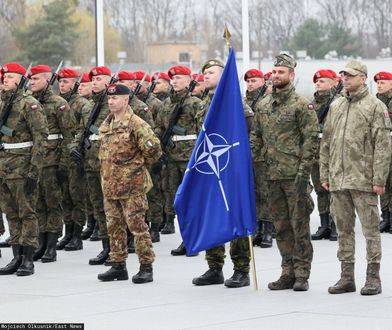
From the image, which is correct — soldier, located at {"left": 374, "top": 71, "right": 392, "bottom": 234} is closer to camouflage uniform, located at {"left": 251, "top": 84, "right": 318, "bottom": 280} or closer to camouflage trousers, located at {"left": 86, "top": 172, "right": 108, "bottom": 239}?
camouflage trousers, located at {"left": 86, "top": 172, "right": 108, "bottom": 239}

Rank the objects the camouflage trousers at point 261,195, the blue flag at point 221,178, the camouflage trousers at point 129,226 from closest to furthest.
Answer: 1. the blue flag at point 221,178
2. the camouflage trousers at point 129,226
3. the camouflage trousers at point 261,195

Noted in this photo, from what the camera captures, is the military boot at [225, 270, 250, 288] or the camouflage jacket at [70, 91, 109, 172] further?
the camouflage jacket at [70, 91, 109, 172]

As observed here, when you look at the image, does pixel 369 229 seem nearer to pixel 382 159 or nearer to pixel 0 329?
pixel 382 159

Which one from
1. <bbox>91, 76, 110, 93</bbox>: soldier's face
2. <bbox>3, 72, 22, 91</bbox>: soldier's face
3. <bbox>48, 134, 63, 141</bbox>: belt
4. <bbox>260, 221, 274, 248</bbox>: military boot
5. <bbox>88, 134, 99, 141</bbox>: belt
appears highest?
<bbox>3, 72, 22, 91</bbox>: soldier's face

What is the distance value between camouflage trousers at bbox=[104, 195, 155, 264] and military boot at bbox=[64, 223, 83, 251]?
10.4 ft

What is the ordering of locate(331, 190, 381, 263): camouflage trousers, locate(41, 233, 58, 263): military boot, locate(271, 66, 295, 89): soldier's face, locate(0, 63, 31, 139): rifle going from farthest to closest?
locate(41, 233, 58, 263): military boot
locate(0, 63, 31, 139): rifle
locate(271, 66, 295, 89): soldier's face
locate(331, 190, 381, 263): camouflage trousers

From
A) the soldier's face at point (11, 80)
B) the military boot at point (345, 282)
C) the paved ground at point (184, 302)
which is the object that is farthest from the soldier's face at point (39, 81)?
the military boot at point (345, 282)

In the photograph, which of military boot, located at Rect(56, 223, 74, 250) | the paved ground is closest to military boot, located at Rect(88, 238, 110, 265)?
the paved ground

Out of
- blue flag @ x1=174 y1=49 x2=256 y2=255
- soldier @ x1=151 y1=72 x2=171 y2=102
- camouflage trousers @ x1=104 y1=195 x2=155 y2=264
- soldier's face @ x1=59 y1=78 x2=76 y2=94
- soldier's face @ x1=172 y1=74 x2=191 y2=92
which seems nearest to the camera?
blue flag @ x1=174 y1=49 x2=256 y2=255

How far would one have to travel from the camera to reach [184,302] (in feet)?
35.4

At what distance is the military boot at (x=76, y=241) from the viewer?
1538 cm

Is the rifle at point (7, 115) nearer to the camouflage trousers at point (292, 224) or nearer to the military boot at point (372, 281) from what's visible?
the camouflage trousers at point (292, 224)

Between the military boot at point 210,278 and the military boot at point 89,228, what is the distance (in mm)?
5022

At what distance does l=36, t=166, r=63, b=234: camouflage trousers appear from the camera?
14.3 meters
